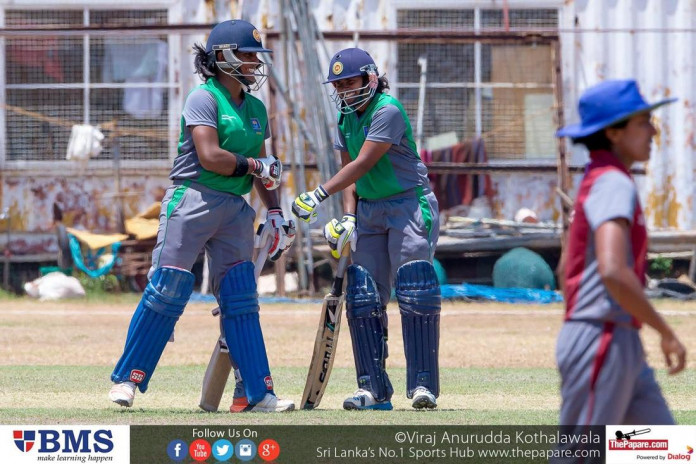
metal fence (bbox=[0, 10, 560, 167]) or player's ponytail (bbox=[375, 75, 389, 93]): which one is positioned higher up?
metal fence (bbox=[0, 10, 560, 167])

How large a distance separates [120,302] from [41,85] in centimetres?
333

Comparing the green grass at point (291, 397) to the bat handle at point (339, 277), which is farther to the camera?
the bat handle at point (339, 277)

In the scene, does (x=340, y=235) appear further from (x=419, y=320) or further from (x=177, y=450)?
(x=177, y=450)

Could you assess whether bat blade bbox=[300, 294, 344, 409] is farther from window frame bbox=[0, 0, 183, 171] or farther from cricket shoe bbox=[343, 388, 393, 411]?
Result: window frame bbox=[0, 0, 183, 171]

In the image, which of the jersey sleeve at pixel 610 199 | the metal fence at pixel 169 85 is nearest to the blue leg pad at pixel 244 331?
the jersey sleeve at pixel 610 199

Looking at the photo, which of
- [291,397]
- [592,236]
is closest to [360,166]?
[291,397]

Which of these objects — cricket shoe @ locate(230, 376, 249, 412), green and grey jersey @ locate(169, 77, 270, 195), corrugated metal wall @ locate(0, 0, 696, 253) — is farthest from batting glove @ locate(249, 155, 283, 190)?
corrugated metal wall @ locate(0, 0, 696, 253)

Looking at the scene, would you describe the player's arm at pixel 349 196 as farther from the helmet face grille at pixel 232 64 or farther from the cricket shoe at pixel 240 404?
the cricket shoe at pixel 240 404

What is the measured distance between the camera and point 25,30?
17.5 metres

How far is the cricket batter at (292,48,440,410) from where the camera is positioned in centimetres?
Answer: 742

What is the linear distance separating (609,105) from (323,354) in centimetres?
349

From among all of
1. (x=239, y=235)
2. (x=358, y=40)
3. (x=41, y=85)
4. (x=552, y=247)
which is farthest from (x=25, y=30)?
(x=239, y=235)

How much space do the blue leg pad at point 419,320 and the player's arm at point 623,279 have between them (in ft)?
10.5

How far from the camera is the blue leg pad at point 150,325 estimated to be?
7133mm
